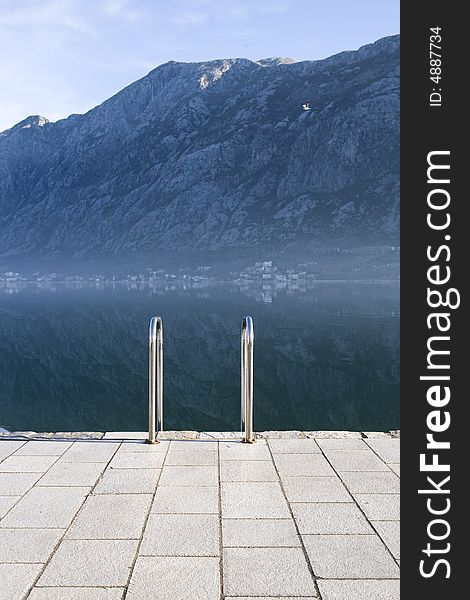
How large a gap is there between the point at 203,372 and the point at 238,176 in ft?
399

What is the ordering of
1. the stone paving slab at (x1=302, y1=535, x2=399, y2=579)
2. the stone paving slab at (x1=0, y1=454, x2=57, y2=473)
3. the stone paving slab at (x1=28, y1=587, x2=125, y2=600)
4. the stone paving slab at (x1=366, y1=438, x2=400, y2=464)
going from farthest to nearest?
the stone paving slab at (x1=366, y1=438, x2=400, y2=464)
the stone paving slab at (x1=0, y1=454, x2=57, y2=473)
the stone paving slab at (x1=302, y1=535, x2=399, y2=579)
the stone paving slab at (x1=28, y1=587, x2=125, y2=600)

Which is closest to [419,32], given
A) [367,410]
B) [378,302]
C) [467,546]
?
[467,546]

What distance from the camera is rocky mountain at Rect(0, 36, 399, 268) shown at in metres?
135

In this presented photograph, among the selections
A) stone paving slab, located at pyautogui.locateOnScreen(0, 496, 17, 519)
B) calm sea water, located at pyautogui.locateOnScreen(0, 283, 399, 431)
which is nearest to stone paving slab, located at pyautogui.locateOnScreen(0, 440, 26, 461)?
stone paving slab, located at pyautogui.locateOnScreen(0, 496, 17, 519)

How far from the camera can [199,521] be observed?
4.02m

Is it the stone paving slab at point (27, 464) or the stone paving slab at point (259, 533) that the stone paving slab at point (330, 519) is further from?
the stone paving slab at point (27, 464)

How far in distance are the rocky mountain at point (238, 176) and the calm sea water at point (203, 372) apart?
247 feet

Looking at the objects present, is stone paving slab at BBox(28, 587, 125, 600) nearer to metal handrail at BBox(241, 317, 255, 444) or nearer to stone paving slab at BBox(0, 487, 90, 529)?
stone paving slab at BBox(0, 487, 90, 529)

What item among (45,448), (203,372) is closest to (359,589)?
(45,448)

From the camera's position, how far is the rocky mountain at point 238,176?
135 meters

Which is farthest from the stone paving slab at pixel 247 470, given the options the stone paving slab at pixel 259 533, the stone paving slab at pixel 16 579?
the stone paving slab at pixel 16 579

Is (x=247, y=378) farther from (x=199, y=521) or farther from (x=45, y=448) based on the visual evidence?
(x=199, y=521)

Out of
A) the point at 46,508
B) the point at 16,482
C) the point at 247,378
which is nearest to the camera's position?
the point at 46,508

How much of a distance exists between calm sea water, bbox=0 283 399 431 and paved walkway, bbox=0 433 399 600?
19325 mm
